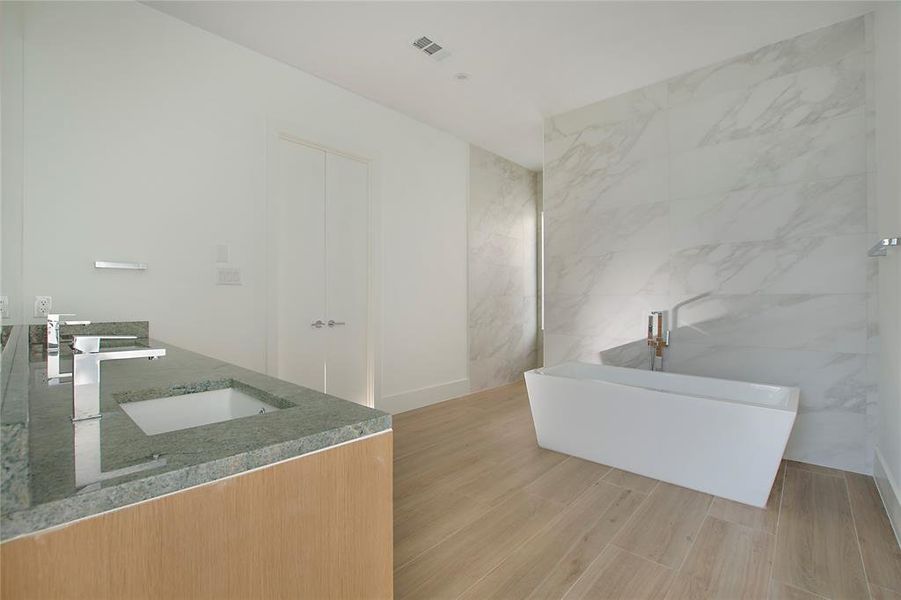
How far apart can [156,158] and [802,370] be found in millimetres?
4257

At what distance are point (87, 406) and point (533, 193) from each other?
535 cm

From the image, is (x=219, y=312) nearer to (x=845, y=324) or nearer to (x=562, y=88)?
(x=562, y=88)

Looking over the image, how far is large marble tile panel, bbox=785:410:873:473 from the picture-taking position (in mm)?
2588

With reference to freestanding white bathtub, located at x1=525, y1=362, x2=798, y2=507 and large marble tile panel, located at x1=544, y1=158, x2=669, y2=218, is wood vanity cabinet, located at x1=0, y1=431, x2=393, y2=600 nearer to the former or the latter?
freestanding white bathtub, located at x1=525, y1=362, x2=798, y2=507

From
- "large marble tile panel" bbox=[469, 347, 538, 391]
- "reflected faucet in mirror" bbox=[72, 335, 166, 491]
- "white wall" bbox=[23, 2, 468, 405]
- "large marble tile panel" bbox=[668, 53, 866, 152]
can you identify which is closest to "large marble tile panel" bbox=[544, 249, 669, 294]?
"large marble tile panel" bbox=[668, 53, 866, 152]

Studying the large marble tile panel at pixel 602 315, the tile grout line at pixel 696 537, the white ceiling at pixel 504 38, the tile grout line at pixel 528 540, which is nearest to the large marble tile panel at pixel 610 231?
the large marble tile panel at pixel 602 315

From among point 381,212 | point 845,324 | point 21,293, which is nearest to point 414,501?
point 21,293

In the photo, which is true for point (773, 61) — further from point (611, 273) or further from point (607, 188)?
point (611, 273)

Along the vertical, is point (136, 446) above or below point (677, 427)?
above

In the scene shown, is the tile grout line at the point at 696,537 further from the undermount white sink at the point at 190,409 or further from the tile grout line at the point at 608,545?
the undermount white sink at the point at 190,409

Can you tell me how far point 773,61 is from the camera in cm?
290

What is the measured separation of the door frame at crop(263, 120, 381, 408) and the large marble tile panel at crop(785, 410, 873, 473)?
308 centimetres

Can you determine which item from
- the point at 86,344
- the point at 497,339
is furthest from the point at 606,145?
the point at 86,344

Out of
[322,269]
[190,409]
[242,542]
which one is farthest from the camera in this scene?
[322,269]
